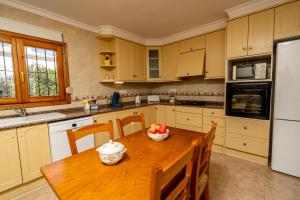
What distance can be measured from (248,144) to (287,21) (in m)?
1.79

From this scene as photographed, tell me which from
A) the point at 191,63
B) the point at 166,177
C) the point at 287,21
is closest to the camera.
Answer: the point at 166,177

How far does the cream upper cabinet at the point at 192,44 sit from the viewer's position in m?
2.97

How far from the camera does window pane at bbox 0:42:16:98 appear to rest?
1919 mm

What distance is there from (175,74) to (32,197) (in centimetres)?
315

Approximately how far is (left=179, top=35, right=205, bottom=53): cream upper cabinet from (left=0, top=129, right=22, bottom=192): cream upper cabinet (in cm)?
318

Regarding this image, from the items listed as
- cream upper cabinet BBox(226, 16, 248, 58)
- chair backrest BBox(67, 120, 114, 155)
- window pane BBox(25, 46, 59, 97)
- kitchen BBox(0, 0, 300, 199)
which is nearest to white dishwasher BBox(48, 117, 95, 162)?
kitchen BBox(0, 0, 300, 199)

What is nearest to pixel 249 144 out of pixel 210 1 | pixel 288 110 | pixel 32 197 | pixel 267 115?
pixel 267 115

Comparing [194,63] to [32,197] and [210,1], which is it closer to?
[210,1]

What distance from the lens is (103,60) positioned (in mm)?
3037

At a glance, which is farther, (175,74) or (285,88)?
(175,74)

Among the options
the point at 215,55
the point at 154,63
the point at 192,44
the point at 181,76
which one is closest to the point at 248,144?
the point at 215,55

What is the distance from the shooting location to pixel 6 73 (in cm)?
195

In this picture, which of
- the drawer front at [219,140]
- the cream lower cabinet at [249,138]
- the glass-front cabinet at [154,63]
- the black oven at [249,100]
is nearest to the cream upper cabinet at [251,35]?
the black oven at [249,100]

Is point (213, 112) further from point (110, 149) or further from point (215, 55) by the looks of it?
point (110, 149)
